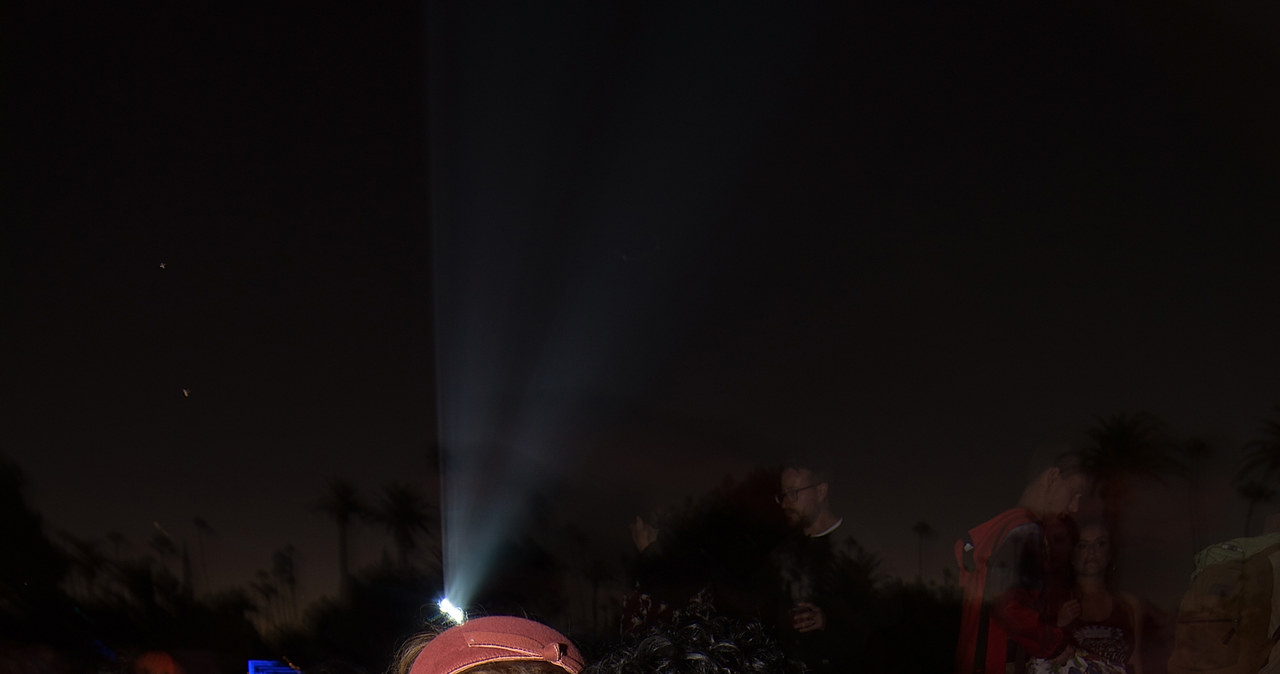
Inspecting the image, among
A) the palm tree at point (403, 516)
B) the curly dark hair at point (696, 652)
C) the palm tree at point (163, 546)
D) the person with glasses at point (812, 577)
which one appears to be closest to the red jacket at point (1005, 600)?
the person with glasses at point (812, 577)

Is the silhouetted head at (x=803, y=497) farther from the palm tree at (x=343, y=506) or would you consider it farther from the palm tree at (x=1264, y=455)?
the palm tree at (x=343, y=506)

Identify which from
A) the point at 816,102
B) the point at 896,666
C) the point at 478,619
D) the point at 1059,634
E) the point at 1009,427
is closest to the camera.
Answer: the point at 478,619

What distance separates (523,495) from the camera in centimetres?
287

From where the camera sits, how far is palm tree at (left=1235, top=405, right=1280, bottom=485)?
8.05ft

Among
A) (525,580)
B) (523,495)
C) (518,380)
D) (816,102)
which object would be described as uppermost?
(816,102)

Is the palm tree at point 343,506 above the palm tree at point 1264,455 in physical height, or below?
above

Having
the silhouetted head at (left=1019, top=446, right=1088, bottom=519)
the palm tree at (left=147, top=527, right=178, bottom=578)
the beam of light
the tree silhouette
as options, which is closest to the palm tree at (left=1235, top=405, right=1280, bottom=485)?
the silhouetted head at (left=1019, top=446, right=1088, bottom=519)

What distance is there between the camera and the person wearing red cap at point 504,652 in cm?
65

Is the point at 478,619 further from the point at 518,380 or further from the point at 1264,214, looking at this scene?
the point at 1264,214

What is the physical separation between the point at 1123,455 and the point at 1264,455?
0.39 metres

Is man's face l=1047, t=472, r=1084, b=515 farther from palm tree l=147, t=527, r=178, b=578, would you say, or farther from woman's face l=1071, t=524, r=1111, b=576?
palm tree l=147, t=527, r=178, b=578

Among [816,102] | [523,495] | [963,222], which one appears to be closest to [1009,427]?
[963,222]

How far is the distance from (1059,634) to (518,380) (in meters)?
1.80

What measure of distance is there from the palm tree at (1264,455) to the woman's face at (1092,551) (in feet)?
1.76
